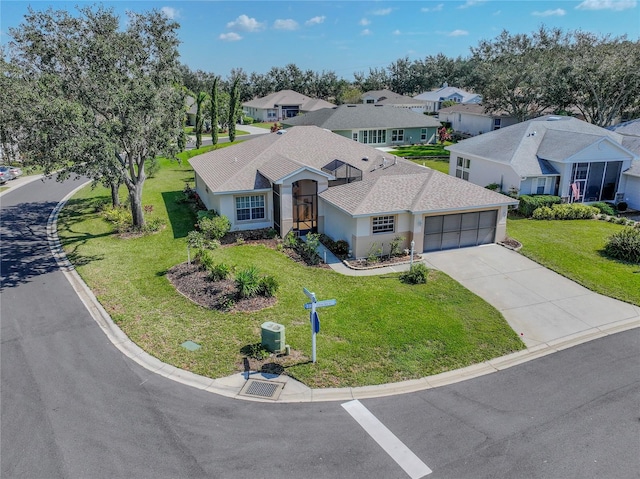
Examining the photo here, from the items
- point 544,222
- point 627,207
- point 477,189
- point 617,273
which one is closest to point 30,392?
point 477,189

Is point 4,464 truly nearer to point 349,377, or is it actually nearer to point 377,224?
point 349,377

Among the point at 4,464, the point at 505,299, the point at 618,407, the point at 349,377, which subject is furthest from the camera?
the point at 505,299

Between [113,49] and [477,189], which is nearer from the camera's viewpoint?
[113,49]

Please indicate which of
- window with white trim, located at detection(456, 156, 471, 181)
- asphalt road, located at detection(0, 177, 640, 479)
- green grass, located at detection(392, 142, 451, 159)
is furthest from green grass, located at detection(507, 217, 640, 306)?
green grass, located at detection(392, 142, 451, 159)

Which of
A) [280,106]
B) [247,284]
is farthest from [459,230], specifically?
[280,106]

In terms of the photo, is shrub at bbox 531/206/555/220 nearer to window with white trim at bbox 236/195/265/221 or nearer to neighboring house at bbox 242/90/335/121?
window with white trim at bbox 236/195/265/221

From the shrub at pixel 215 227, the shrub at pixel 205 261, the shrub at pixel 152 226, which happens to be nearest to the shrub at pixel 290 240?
the shrub at pixel 215 227

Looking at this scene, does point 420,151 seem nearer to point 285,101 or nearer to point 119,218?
point 119,218
